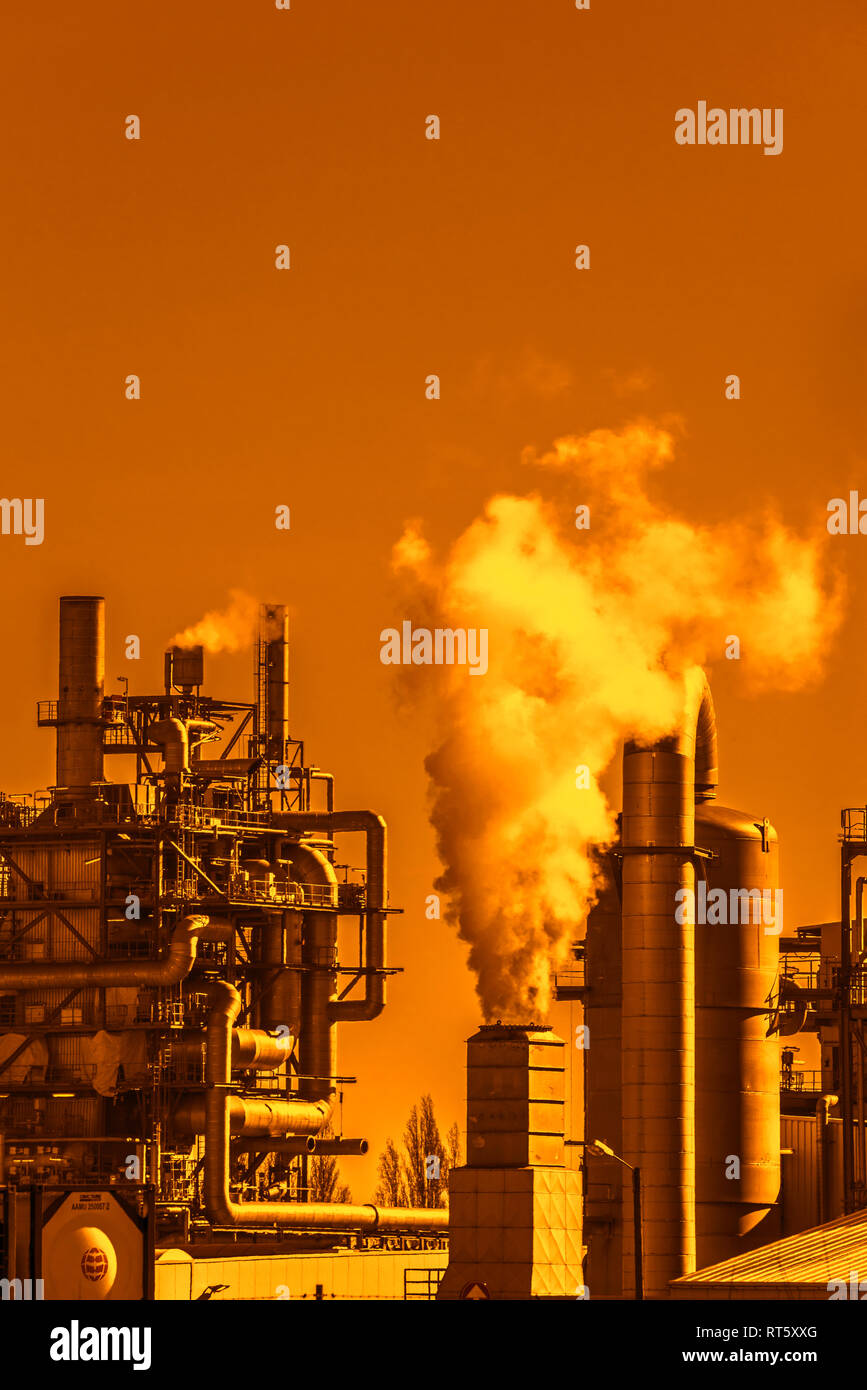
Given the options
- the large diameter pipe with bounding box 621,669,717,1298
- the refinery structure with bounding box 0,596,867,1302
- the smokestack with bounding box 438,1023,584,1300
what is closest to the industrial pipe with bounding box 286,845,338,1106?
the refinery structure with bounding box 0,596,867,1302

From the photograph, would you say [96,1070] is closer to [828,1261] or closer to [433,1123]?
[828,1261]

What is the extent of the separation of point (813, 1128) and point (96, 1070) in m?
17.7

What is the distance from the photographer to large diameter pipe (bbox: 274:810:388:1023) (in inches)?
2933

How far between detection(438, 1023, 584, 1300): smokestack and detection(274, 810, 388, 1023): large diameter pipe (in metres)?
17.6

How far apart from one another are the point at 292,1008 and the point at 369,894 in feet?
11.9

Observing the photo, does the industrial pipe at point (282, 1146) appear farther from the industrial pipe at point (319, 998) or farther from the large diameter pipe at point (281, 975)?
the large diameter pipe at point (281, 975)

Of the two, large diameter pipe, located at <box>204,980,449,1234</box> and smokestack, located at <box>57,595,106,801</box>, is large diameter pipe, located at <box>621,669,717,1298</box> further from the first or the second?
smokestack, located at <box>57,595,106,801</box>

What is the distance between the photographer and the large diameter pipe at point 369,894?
7450cm

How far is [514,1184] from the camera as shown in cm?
5603

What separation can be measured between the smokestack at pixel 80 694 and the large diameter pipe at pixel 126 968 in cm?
431

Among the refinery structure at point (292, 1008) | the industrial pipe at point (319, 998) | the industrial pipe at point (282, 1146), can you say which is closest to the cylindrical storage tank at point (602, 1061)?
the refinery structure at point (292, 1008)

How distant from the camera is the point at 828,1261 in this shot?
4597 cm

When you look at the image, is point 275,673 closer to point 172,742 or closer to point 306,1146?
point 172,742
